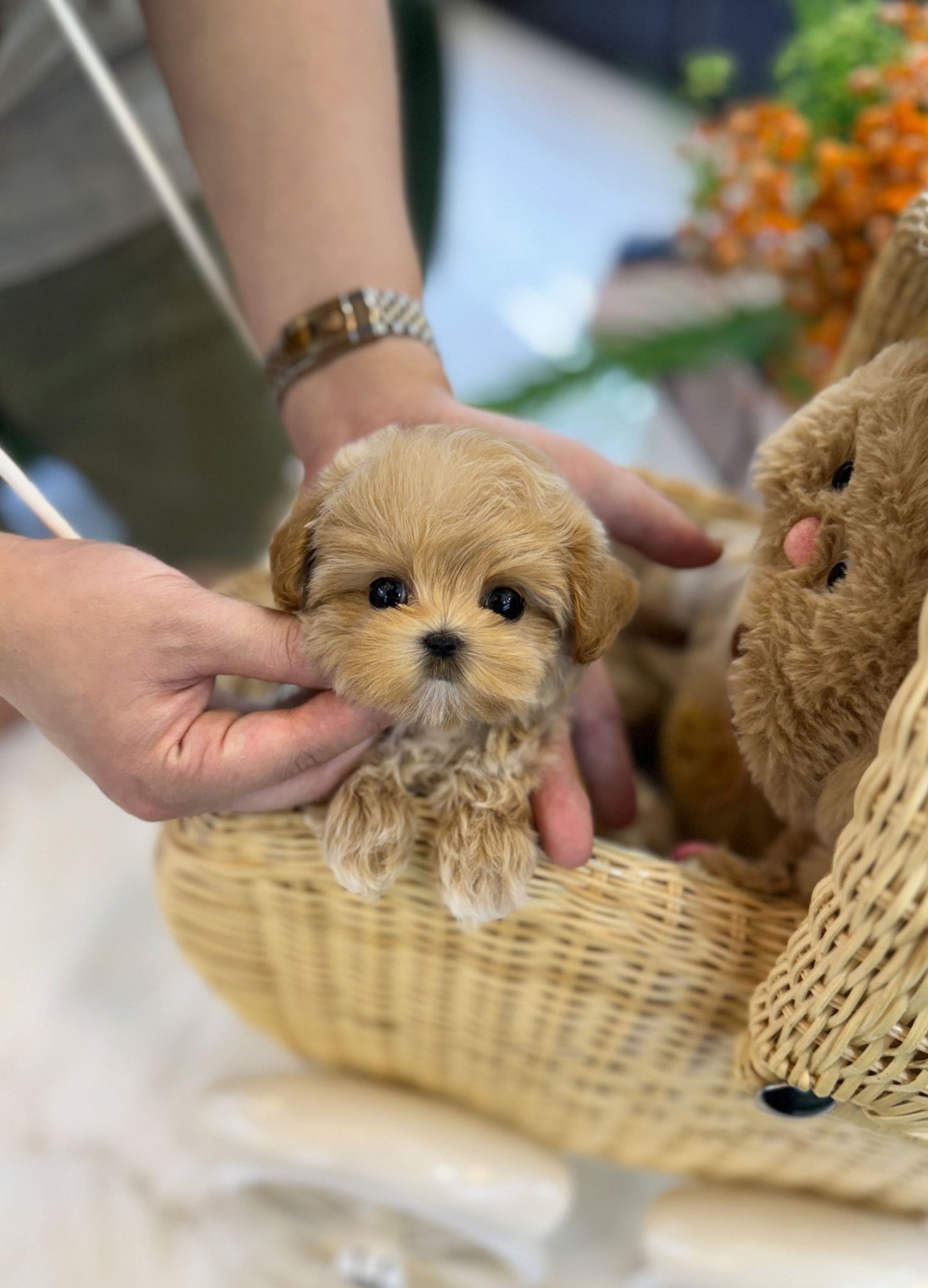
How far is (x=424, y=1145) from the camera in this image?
990 mm

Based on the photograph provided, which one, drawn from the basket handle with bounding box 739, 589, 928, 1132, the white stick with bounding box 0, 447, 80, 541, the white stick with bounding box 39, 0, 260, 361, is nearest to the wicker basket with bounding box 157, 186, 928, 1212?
the basket handle with bounding box 739, 589, 928, 1132

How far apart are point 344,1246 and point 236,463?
116cm

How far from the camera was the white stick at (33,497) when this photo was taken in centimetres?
68

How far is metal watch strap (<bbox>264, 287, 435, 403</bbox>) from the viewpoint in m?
0.92

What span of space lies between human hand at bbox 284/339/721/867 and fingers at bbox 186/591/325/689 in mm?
249

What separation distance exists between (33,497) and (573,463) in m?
0.44

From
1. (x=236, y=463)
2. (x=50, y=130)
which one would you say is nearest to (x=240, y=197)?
(x=50, y=130)

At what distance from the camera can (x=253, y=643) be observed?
2.14ft

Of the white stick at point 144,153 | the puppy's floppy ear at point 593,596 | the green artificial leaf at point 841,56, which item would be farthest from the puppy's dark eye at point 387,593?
the green artificial leaf at point 841,56

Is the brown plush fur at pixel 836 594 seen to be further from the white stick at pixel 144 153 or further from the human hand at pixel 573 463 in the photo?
the white stick at pixel 144 153

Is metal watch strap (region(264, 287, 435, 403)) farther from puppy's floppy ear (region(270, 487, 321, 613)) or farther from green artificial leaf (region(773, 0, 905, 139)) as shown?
green artificial leaf (region(773, 0, 905, 139))

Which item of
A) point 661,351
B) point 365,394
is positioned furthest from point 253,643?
point 661,351

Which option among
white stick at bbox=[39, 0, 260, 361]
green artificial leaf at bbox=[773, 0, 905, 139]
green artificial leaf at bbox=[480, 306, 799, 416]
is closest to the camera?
white stick at bbox=[39, 0, 260, 361]

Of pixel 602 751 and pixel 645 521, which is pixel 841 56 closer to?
pixel 645 521
